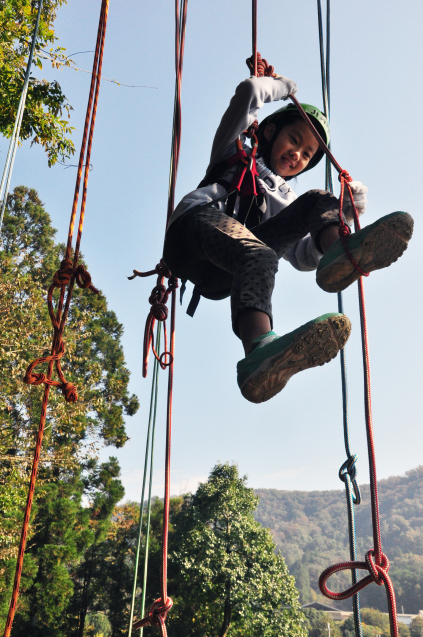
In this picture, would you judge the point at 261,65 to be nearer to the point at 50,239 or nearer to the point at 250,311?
the point at 250,311

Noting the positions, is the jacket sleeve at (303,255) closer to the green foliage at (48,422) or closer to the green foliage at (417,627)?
the green foliage at (48,422)

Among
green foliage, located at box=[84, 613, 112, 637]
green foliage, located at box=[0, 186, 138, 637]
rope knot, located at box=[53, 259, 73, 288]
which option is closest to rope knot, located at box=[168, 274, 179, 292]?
rope knot, located at box=[53, 259, 73, 288]

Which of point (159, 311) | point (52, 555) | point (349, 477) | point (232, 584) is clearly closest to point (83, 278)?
point (159, 311)

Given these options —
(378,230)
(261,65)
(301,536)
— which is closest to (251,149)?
(261,65)

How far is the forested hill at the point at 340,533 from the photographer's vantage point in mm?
55781

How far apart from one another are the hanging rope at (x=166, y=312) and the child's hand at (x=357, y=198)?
72 cm

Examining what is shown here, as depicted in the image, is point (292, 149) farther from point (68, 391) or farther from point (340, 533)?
point (340, 533)

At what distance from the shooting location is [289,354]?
1018mm

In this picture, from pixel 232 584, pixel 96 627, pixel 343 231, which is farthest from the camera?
pixel 96 627

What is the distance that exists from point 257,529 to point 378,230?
15.4 meters

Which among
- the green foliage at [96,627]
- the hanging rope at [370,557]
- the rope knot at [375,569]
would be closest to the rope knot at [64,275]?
the hanging rope at [370,557]

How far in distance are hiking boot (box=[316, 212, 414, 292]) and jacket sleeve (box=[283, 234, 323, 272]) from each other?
48 cm

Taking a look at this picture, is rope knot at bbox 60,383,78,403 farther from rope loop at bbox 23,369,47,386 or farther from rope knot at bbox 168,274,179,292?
rope knot at bbox 168,274,179,292

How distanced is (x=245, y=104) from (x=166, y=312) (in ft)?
2.73
